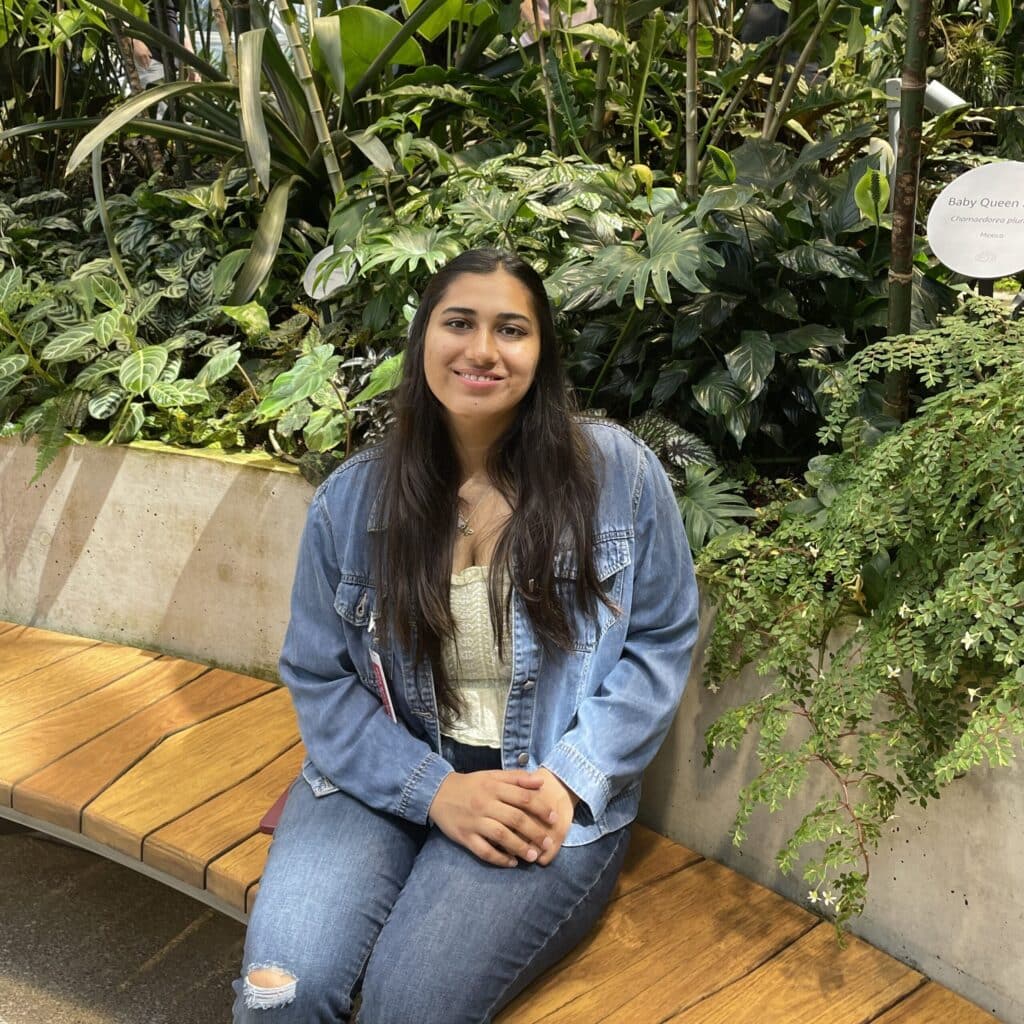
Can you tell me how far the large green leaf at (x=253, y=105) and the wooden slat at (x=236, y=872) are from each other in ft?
4.26

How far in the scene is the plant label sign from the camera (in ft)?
5.11

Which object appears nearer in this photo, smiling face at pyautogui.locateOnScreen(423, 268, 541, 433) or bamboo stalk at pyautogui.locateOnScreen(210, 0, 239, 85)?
smiling face at pyautogui.locateOnScreen(423, 268, 541, 433)

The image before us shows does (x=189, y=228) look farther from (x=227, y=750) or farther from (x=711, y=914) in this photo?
(x=711, y=914)

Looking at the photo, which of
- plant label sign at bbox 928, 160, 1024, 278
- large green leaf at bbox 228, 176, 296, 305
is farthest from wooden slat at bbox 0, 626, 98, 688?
plant label sign at bbox 928, 160, 1024, 278

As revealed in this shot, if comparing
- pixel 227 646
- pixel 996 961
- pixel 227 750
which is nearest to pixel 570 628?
pixel 996 961

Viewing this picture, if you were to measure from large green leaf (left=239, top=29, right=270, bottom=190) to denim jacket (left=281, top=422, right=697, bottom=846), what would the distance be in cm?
102

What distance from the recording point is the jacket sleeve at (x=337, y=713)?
5.05 feet

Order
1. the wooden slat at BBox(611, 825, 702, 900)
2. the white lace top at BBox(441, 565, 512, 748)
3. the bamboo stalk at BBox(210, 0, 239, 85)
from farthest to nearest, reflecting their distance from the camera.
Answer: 1. the bamboo stalk at BBox(210, 0, 239, 85)
2. the wooden slat at BBox(611, 825, 702, 900)
3. the white lace top at BBox(441, 565, 512, 748)

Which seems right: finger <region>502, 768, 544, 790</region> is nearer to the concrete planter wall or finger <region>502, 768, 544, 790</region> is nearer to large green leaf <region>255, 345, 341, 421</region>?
the concrete planter wall

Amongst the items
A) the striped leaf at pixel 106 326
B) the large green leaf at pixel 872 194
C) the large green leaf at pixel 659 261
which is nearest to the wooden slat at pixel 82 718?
the striped leaf at pixel 106 326

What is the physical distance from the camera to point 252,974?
1.39 meters

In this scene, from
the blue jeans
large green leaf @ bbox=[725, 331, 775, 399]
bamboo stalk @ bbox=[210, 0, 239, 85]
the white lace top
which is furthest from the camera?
bamboo stalk @ bbox=[210, 0, 239, 85]

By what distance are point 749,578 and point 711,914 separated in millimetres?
476

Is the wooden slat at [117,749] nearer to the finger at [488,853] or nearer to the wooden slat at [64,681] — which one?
the wooden slat at [64,681]
